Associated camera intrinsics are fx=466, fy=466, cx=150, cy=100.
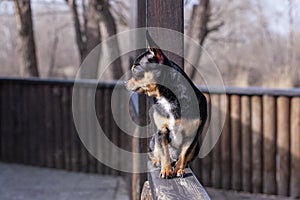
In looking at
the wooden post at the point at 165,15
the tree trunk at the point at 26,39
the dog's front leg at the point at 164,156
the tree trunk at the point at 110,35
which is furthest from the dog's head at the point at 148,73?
the tree trunk at the point at 26,39

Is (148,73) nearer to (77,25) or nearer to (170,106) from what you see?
(170,106)

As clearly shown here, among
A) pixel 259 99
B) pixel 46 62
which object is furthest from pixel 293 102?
pixel 46 62

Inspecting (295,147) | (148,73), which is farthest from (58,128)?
(148,73)

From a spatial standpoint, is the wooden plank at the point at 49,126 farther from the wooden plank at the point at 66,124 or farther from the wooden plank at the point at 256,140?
the wooden plank at the point at 256,140

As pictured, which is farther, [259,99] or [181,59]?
[259,99]

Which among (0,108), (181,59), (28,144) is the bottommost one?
(28,144)

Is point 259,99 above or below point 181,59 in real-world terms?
below

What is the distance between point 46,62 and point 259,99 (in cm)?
1110

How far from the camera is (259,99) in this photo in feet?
15.2

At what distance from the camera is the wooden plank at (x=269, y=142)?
180 inches

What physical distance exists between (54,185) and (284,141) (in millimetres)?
2478

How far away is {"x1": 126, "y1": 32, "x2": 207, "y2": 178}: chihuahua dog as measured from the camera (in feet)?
4.31

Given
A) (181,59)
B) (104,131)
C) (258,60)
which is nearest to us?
(181,59)

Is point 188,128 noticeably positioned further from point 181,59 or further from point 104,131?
point 104,131
